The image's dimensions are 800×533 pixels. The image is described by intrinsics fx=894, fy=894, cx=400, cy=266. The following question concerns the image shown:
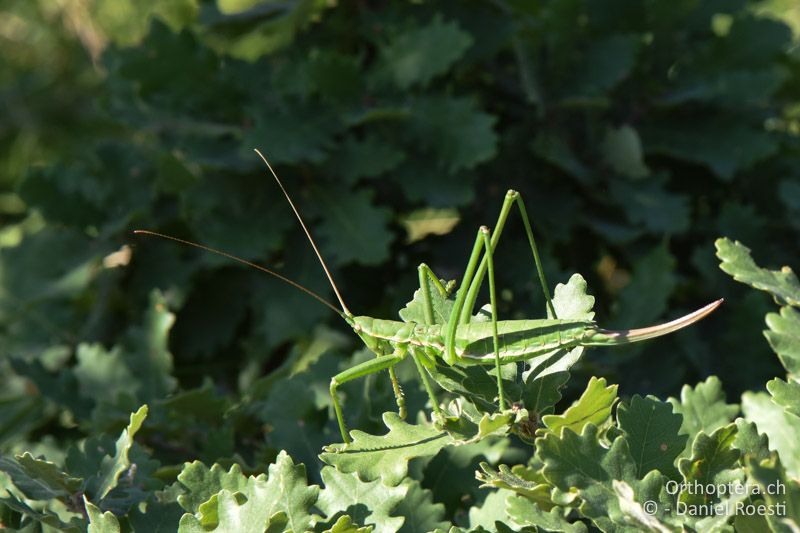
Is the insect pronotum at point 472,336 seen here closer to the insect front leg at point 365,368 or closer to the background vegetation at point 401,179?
the insect front leg at point 365,368

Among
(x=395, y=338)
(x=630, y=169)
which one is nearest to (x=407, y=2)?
(x=630, y=169)

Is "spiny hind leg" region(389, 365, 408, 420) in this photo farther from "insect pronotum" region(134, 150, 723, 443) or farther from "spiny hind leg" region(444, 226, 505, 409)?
"spiny hind leg" region(444, 226, 505, 409)

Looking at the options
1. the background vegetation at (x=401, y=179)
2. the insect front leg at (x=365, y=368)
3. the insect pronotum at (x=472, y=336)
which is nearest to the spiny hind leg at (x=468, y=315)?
the insect pronotum at (x=472, y=336)

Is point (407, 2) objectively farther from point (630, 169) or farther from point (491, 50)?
point (630, 169)

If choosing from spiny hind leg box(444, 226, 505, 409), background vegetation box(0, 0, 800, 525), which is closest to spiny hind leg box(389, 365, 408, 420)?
spiny hind leg box(444, 226, 505, 409)

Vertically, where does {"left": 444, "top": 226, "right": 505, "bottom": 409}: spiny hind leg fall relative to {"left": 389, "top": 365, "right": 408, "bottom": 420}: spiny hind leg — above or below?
above

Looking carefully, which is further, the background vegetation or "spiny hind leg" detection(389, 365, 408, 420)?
the background vegetation

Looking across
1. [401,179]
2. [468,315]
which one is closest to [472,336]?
[468,315]

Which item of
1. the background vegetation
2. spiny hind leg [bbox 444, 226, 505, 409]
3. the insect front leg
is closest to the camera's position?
spiny hind leg [bbox 444, 226, 505, 409]

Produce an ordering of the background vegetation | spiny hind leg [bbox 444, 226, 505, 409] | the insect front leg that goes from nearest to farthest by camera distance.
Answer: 1. spiny hind leg [bbox 444, 226, 505, 409]
2. the insect front leg
3. the background vegetation
